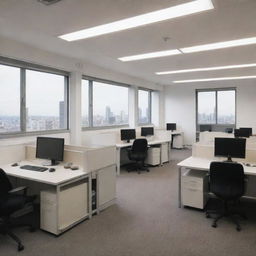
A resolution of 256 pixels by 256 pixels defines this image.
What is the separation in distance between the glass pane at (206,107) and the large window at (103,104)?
3592 mm

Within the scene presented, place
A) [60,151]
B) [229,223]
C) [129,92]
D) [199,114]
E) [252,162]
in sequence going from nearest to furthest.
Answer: [229,223] → [60,151] → [252,162] → [129,92] → [199,114]

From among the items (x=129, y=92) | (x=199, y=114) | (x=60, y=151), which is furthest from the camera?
(x=199, y=114)

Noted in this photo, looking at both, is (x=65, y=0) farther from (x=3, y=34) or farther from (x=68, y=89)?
(x=68, y=89)

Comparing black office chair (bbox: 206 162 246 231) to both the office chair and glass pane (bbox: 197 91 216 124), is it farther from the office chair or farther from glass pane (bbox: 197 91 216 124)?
glass pane (bbox: 197 91 216 124)

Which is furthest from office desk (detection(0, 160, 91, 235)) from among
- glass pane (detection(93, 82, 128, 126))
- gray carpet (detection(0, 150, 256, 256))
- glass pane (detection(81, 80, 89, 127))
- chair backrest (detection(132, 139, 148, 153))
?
glass pane (detection(93, 82, 128, 126))

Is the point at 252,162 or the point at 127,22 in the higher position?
the point at 127,22

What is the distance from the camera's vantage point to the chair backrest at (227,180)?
9.55 ft

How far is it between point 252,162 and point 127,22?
112 inches

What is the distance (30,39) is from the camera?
4348 mm

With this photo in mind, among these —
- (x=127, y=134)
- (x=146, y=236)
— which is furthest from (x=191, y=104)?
(x=146, y=236)

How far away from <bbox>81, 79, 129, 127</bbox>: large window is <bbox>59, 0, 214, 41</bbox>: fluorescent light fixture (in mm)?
2924

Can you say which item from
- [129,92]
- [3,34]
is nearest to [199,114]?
[129,92]

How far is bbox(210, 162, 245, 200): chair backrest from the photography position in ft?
9.55

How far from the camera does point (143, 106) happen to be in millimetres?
9648
